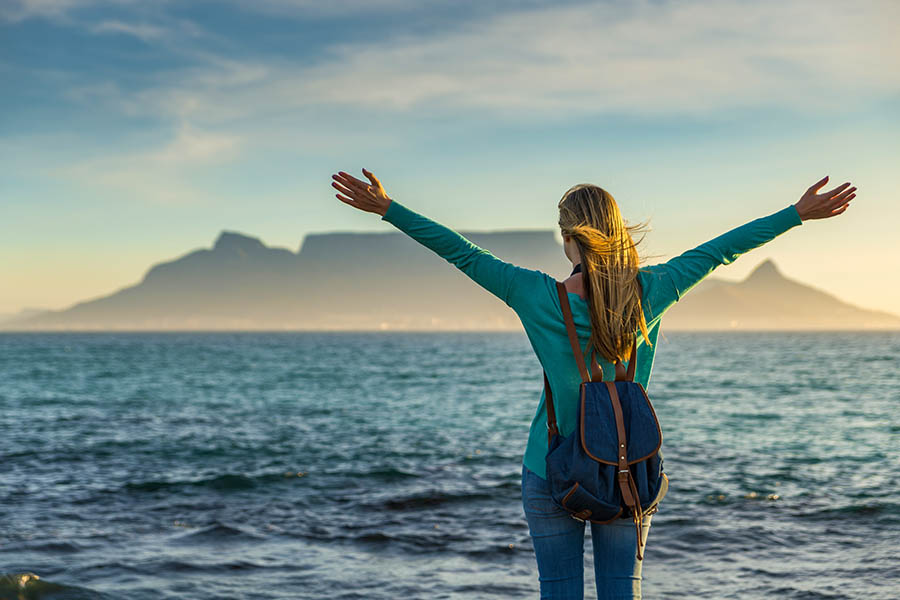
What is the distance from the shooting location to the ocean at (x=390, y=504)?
24.6 feet

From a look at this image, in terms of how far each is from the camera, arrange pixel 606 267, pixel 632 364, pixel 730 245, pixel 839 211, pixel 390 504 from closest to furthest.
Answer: pixel 606 267
pixel 632 364
pixel 730 245
pixel 839 211
pixel 390 504

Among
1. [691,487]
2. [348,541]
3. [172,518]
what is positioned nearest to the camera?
[348,541]

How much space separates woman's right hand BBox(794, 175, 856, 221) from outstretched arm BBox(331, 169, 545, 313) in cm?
131

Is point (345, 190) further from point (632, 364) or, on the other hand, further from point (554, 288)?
point (632, 364)

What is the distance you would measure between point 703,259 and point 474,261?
3.21ft

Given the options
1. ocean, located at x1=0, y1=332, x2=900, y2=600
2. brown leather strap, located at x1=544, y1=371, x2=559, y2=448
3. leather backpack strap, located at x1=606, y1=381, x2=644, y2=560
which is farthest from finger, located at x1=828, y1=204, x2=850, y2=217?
ocean, located at x1=0, y1=332, x2=900, y2=600

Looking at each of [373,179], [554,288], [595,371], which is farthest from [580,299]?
[373,179]

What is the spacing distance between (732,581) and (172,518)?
7484 mm

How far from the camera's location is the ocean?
7.50m

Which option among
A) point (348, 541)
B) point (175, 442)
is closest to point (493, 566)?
point (348, 541)

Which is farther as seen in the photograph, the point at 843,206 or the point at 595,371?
the point at 843,206

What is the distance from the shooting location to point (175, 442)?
17.9 metres

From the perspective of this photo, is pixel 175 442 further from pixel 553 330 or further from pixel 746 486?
pixel 553 330

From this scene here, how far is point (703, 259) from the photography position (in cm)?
304
